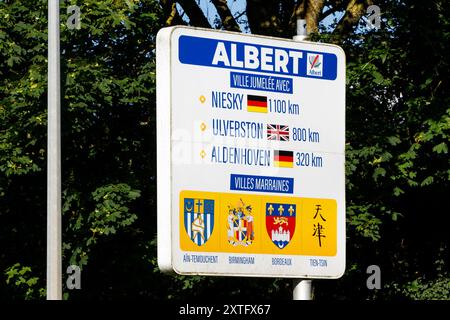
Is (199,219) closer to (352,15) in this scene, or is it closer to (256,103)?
(256,103)

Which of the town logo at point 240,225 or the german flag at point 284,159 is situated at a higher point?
the german flag at point 284,159

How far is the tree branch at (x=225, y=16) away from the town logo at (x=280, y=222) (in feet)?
59.5

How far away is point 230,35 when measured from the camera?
368 inches

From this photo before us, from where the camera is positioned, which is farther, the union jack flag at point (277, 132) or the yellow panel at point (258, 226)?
the union jack flag at point (277, 132)

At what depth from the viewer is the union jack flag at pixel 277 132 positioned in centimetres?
960

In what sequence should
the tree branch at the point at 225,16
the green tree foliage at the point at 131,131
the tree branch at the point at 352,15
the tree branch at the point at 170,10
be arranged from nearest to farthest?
the green tree foliage at the point at 131,131 → the tree branch at the point at 352,15 → the tree branch at the point at 170,10 → the tree branch at the point at 225,16

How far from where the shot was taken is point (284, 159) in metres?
9.68

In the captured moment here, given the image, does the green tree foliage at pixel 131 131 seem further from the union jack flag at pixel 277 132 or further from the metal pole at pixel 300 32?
the union jack flag at pixel 277 132

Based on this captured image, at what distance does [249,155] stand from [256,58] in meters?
0.70

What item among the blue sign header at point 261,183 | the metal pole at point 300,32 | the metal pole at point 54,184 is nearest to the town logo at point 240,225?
the blue sign header at point 261,183

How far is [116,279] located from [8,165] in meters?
3.84

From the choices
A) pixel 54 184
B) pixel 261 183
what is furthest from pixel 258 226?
pixel 54 184
